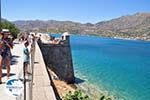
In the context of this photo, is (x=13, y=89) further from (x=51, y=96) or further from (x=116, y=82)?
(x=116, y=82)

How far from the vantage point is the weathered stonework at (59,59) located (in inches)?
1256

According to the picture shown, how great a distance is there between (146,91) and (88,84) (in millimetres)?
6099

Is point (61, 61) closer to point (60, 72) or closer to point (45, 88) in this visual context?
point (60, 72)

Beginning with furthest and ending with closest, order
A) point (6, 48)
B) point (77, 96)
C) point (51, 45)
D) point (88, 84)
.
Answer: point (88, 84) < point (51, 45) < point (6, 48) < point (77, 96)

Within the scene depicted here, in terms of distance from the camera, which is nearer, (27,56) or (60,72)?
(27,56)

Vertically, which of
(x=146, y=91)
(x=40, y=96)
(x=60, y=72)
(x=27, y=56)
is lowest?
(x=146, y=91)

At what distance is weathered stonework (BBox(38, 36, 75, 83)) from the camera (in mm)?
31906

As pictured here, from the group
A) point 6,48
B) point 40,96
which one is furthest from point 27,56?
point 40,96

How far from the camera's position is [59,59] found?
105 feet

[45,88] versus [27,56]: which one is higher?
[27,56]

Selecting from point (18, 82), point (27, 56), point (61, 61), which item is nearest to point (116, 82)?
point (61, 61)

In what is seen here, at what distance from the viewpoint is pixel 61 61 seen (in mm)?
32344

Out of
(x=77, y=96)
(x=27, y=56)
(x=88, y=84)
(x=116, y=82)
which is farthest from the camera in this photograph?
(x=116, y=82)

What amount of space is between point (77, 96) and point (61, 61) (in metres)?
24.0
